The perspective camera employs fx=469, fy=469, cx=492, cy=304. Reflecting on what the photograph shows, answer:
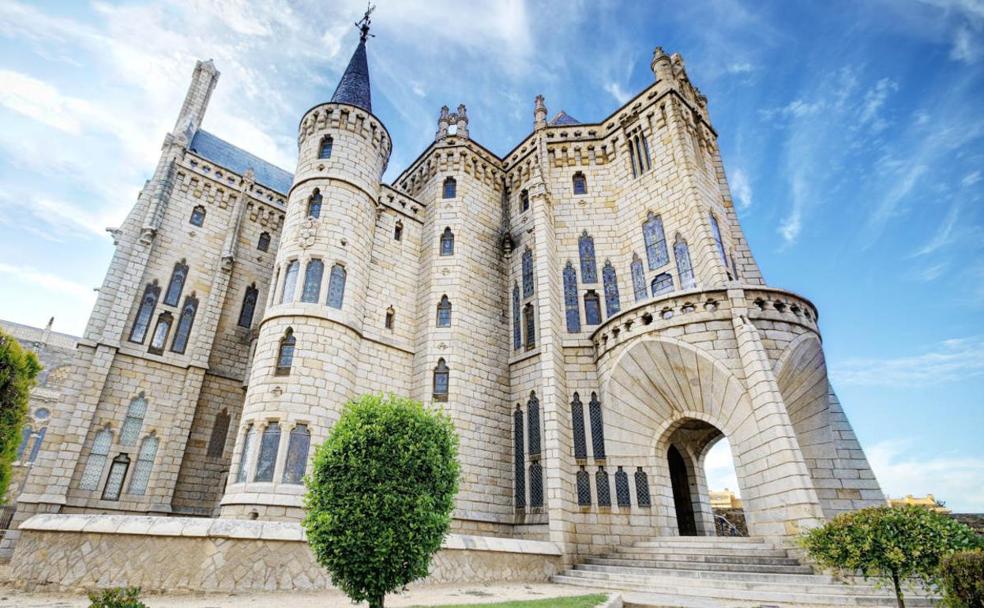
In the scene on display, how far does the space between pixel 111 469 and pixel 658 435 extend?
18199mm

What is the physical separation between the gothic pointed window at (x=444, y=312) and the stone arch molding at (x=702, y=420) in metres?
6.50

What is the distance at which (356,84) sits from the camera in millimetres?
20984

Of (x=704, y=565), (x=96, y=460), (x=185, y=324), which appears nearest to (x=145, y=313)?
(x=185, y=324)

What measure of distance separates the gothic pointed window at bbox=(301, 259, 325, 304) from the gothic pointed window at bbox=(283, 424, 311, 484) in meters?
4.29

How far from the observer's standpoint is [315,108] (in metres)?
19.1

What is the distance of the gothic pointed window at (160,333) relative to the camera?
18203mm

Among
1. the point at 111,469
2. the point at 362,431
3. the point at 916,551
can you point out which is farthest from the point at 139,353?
the point at 916,551

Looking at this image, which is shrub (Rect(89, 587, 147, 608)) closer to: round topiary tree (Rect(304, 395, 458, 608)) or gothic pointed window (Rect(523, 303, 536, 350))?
round topiary tree (Rect(304, 395, 458, 608))

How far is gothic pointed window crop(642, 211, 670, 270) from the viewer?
17.3 meters

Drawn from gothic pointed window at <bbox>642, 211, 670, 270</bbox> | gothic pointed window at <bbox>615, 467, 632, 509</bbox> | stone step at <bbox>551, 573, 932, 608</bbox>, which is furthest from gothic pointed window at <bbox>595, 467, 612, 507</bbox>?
gothic pointed window at <bbox>642, 211, 670, 270</bbox>

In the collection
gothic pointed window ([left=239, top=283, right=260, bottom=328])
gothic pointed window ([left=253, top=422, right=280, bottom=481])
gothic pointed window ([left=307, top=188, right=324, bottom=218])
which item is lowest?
gothic pointed window ([left=253, top=422, right=280, bottom=481])

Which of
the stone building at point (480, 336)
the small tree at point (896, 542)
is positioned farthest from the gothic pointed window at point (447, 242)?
the small tree at point (896, 542)

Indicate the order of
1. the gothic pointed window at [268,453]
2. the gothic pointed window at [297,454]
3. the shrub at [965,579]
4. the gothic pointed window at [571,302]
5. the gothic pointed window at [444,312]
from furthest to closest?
the gothic pointed window at [444,312] < the gothic pointed window at [571,302] < the gothic pointed window at [297,454] < the gothic pointed window at [268,453] < the shrub at [965,579]

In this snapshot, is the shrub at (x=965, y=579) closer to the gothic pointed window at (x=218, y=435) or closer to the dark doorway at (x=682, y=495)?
the dark doorway at (x=682, y=495)
